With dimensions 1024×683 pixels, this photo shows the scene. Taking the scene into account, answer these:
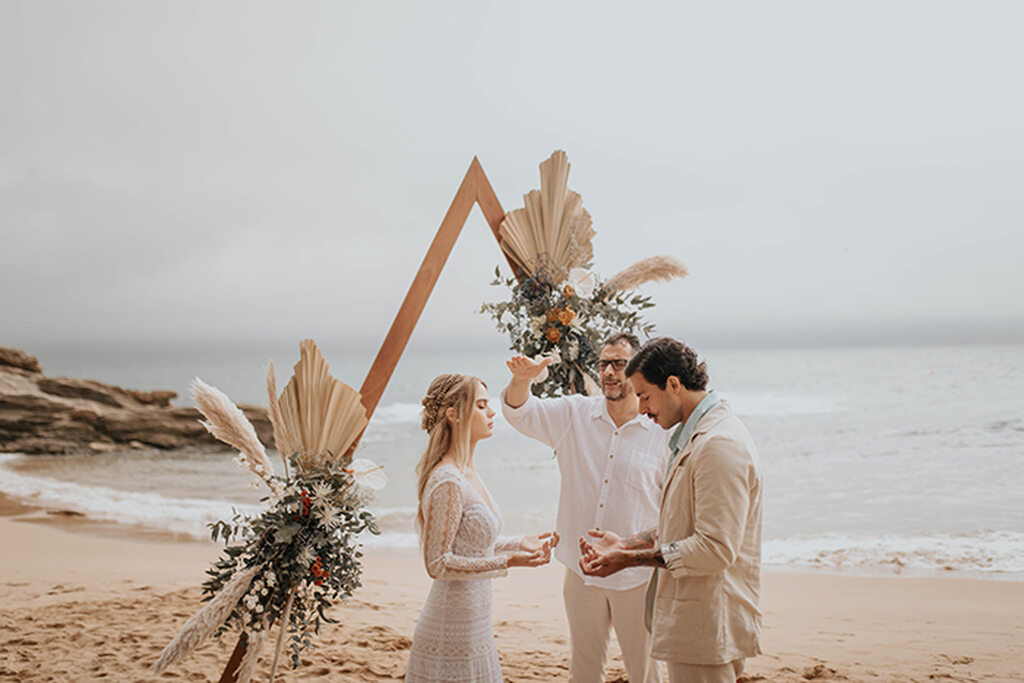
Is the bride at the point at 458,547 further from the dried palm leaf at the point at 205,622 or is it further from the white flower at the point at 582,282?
the white flower at the point at 582,282

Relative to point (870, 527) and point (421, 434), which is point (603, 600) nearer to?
point (870, 527)

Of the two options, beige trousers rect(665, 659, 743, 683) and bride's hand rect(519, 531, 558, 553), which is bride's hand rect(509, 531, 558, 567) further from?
beige trousers rect(665, 659, 743, 683)

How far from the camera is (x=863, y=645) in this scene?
18.5 feet

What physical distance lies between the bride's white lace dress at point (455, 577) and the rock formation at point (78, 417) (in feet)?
52.5

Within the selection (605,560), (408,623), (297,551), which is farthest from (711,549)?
(408,623)

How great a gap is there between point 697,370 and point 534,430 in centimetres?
135

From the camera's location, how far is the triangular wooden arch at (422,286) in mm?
3670

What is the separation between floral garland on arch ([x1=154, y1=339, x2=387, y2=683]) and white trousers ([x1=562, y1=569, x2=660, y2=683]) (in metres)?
1.01

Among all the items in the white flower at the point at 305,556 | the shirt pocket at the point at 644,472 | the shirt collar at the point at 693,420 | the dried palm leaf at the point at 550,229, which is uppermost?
the dried palm leaf at the point at 550,229

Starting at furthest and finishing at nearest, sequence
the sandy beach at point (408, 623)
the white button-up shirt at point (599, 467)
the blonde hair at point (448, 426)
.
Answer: the sandy beach at point (408, 623)
the white button-up shirt at point (599, 467)
the blonde hair at point (448, 426)

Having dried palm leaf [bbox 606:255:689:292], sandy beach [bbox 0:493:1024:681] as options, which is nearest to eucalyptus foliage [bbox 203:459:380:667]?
sandy beach [bbox 0:493:1024:681]

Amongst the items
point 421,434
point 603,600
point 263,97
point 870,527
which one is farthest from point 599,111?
point 603,600

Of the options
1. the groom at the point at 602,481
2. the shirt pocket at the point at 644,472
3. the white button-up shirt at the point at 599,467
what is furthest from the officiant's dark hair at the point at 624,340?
the shirt pocket at the point at 644,472

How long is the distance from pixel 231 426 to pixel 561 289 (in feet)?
6.19
